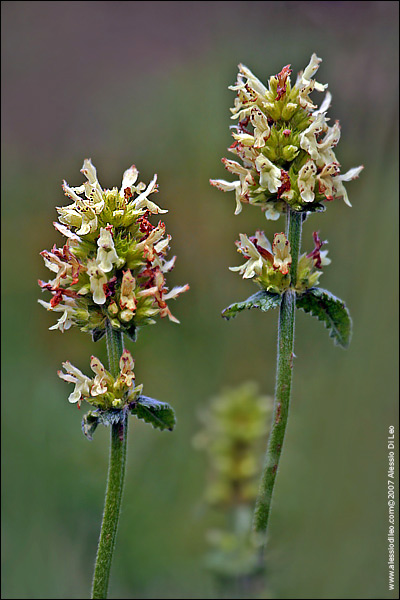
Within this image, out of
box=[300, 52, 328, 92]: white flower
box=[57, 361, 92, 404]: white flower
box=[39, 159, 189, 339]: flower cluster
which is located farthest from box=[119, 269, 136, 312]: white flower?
box=[300, 52, 328, 92]: white flower

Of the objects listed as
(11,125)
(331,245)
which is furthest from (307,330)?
(11,125)

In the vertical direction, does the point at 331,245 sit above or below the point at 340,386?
above

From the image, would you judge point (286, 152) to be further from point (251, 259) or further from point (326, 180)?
point (251, 259)

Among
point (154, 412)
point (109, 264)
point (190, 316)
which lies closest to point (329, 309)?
point (154, 412)

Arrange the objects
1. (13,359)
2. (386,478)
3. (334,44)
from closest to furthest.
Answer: (386,478) < (334,44) < (13,359)

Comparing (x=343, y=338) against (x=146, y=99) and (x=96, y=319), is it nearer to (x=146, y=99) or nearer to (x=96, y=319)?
(x=96, y=319)

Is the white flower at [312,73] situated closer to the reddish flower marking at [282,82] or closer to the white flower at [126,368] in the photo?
the reddish flower marking at [282,82]
